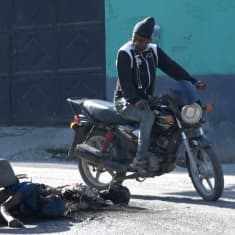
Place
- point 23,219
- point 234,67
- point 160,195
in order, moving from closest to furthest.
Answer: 1. point 23,219
2. point 160,195
3. point 234,67

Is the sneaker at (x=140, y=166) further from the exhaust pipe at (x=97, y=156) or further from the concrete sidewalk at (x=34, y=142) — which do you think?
the concrete sidewalk at (x=34, y=142)

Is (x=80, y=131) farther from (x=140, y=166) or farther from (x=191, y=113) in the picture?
(x=191, y=113)

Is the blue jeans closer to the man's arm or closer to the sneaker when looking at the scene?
the sneaker

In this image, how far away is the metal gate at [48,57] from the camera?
14.5 meters

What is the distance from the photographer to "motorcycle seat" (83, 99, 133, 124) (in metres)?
9.56

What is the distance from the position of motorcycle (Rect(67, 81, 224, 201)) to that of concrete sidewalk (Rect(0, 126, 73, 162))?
328 centimetres

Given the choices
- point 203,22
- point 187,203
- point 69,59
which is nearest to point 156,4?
point 203,22

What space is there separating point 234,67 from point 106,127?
3.98m

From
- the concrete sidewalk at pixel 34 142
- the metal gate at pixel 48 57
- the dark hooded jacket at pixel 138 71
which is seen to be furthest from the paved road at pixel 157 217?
the metal gate at pixel 48 57

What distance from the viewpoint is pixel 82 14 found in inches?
572

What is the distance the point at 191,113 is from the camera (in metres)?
8.98

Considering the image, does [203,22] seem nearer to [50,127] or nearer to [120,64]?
[50,127]

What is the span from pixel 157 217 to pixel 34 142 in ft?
→ 20.9

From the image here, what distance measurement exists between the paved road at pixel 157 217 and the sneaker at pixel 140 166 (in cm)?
28
